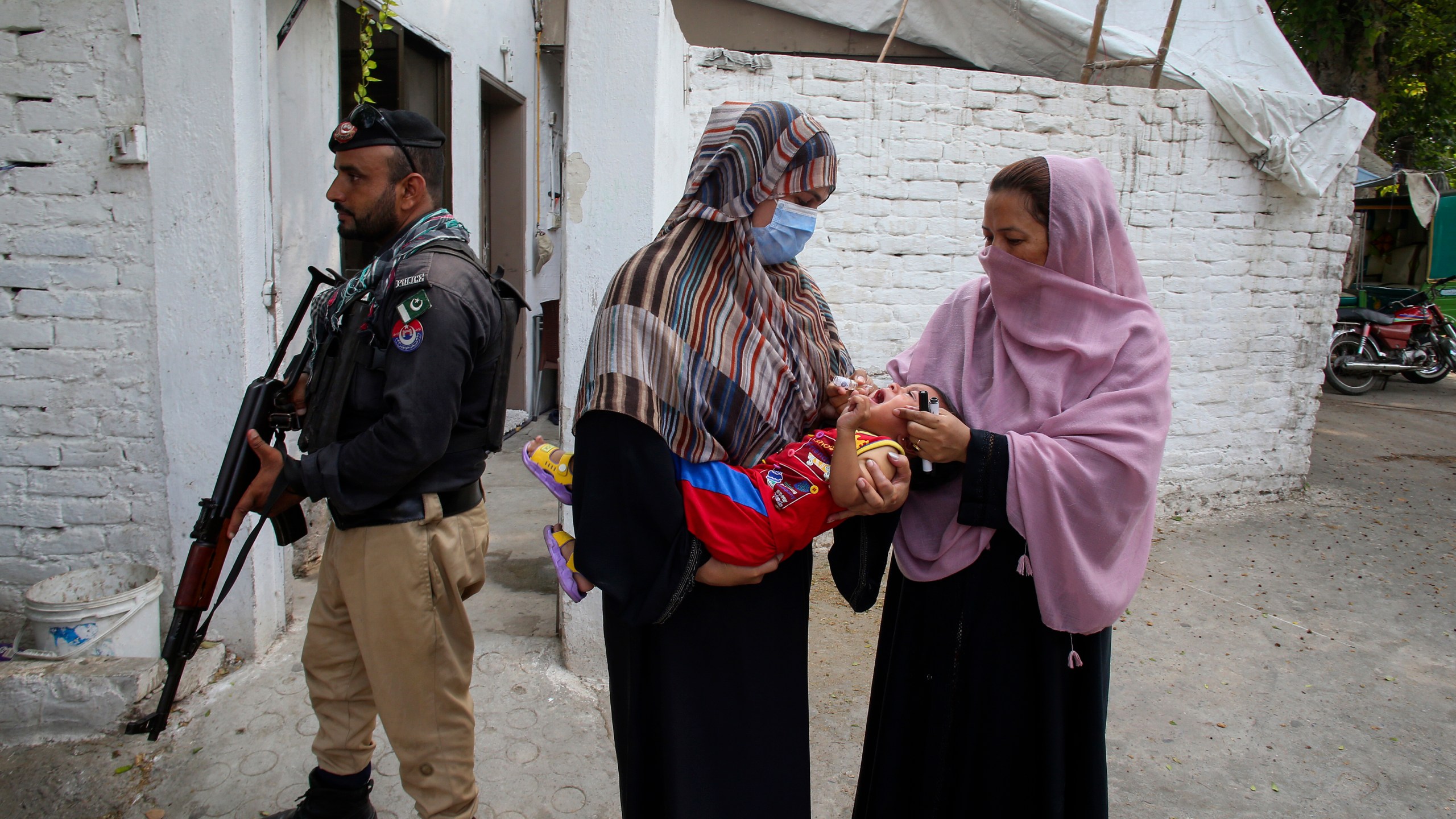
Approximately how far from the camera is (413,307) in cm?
191

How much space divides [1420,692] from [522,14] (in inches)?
284

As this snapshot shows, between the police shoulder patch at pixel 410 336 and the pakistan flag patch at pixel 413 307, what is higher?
the pakistan flag patch at pixel 413 307

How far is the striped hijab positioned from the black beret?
2.95ft

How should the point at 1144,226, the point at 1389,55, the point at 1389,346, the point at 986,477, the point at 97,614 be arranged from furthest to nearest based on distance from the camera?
the point at 1389,346 → the point at 1389,55 → the point at 1144,226 → the point at 97,614 → the point at 986,477

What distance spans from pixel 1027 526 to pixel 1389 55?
1243 cm

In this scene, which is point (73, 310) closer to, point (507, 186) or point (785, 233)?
point (785, 233)

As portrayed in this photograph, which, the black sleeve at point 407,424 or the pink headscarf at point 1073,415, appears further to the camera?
the black sleeve at point 407,424

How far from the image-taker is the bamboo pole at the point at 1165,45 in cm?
483

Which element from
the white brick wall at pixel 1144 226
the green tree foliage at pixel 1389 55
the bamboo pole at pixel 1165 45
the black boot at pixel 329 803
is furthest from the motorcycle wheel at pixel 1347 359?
the black boot at pixel 329 803

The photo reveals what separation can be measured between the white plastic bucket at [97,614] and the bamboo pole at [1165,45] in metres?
5.64

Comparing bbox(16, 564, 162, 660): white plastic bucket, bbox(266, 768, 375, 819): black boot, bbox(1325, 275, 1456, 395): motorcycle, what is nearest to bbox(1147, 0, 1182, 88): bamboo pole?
bbox(266, 768, 375, 819): black boot

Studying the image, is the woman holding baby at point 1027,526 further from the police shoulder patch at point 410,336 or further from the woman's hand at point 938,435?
the police shoulder patch at point 410,336

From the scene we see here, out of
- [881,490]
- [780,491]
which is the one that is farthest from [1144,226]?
[780,491]

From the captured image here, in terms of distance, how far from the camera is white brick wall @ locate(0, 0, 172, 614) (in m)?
2.70
